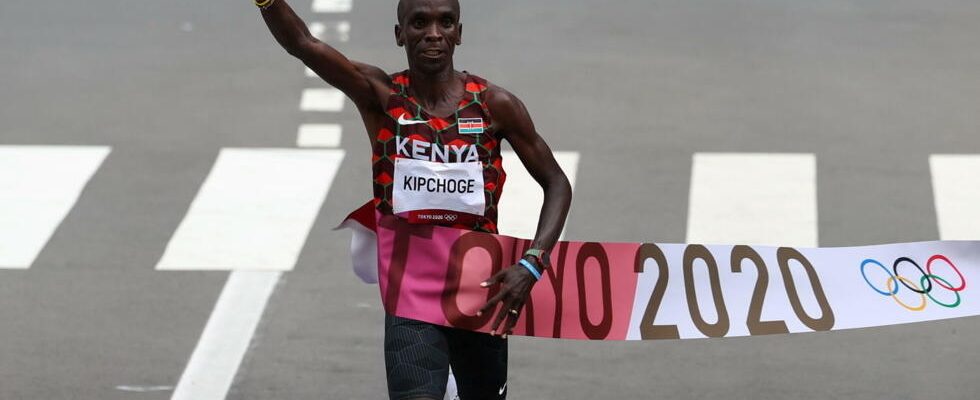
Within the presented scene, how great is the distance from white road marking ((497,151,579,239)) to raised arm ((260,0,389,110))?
4.78m

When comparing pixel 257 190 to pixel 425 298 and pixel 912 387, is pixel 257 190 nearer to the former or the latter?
pixel 912 387

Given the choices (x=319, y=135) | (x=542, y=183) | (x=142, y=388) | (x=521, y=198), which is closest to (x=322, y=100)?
(x=319, y=135)

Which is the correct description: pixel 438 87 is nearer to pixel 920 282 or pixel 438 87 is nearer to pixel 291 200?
pixel 920 282

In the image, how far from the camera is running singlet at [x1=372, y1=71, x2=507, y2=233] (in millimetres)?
6922

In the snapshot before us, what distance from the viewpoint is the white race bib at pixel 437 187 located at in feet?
22.7

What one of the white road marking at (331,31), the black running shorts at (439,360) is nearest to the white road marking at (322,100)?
the white road marking at (331,31)

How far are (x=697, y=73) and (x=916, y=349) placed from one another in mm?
4748

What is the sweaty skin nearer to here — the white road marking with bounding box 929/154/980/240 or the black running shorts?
the black running shorts

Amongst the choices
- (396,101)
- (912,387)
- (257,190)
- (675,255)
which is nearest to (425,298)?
(396,101)

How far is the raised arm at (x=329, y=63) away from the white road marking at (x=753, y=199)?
490 centimetres

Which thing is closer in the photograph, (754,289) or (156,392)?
(754,289)

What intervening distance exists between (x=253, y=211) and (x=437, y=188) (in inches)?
216

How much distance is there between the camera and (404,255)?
282 inches

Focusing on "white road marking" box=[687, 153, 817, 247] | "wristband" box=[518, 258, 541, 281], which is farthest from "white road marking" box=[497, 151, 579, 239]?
"wristband" box=[518, 258, 541, 281]
